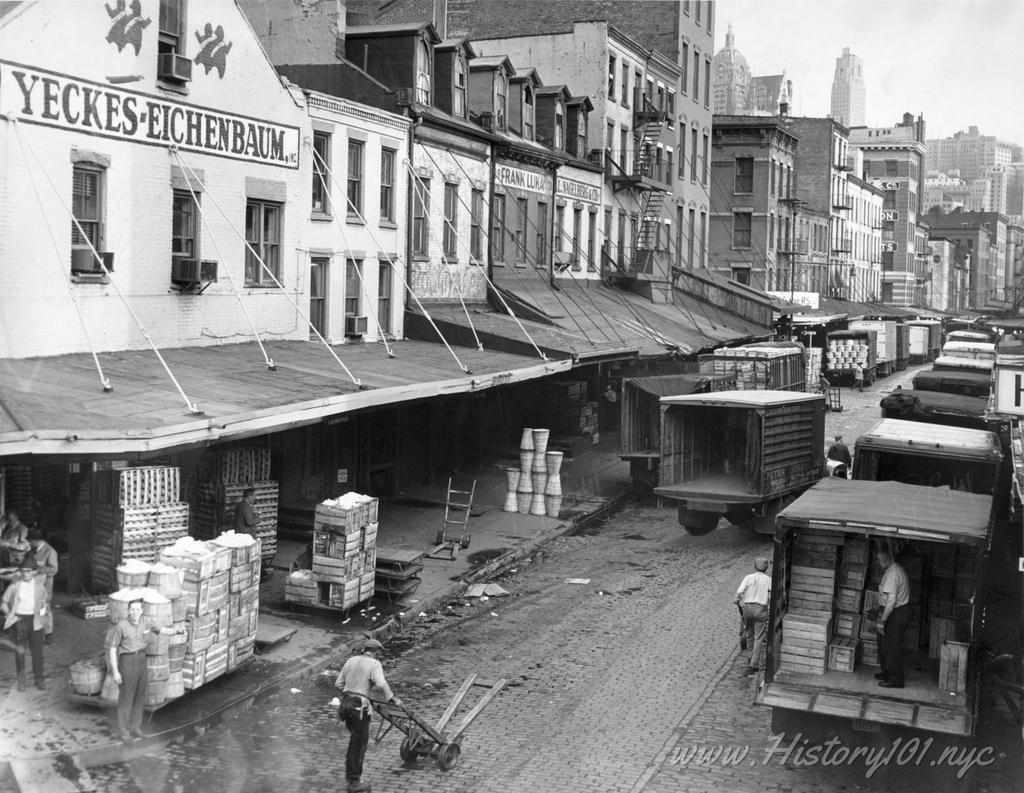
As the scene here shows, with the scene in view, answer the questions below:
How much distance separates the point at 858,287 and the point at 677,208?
4509 centimetres

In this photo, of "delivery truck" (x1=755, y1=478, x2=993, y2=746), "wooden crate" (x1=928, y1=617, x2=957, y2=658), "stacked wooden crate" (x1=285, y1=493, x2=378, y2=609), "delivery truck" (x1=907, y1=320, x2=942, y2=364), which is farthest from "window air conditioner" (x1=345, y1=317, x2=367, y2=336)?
"delivery truck" (x1=907, y1=320, x2=942, y2=364)

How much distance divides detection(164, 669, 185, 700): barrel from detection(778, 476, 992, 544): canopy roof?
22.4ft

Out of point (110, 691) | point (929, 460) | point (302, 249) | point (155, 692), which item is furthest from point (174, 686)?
point (929, 460)

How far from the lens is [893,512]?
46.0 ft

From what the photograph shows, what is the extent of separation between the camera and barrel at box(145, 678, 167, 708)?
1294 centimetres

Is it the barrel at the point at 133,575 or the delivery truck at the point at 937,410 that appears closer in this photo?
the barrel at the point at 133,575

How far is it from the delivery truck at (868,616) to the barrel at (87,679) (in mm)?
6954

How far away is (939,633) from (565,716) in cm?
433

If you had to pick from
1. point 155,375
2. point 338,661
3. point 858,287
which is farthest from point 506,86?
point 858,287

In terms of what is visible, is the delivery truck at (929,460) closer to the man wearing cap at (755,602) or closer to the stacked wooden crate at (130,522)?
the man wearing cap at (755,602)

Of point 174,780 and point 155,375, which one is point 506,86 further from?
point 174,780

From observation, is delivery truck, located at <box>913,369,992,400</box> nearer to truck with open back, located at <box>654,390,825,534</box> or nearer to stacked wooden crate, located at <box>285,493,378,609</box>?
truck with open back, located at <box>654,390,825,534</box>

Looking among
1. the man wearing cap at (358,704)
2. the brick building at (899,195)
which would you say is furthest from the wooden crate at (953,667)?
the brick building at (899,195)

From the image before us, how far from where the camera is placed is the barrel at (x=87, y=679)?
42.5 ft
